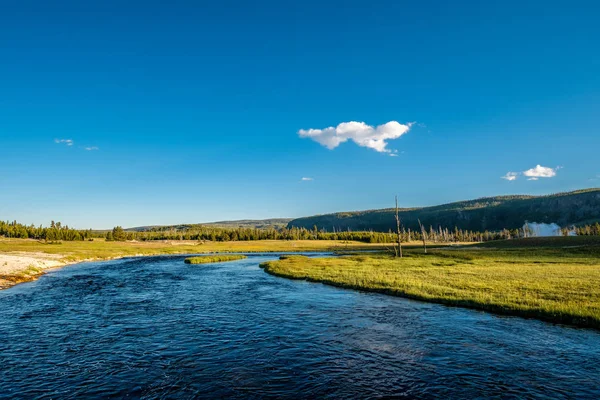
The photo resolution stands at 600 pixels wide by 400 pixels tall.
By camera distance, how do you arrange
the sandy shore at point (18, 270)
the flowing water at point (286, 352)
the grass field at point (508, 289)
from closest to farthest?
the flowing water at point (286, 352), the grass field at point (508, 289), the sandy shore at point (18, 270)

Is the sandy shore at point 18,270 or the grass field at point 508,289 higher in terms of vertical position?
the sandy shore at point 18,270

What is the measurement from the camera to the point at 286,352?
1820 centimetres

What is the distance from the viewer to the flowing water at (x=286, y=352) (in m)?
13.8

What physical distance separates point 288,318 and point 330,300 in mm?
8053

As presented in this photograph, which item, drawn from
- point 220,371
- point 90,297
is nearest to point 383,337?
point 220,371

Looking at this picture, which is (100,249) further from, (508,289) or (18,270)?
(508,289)

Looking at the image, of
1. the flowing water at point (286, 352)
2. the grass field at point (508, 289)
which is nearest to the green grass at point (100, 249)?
the flowing water at point (286, 352)

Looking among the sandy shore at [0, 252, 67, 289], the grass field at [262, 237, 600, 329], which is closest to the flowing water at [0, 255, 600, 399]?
the grass field at [262, 237, 600, 329]

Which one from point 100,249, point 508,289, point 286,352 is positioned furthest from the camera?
point 100,249

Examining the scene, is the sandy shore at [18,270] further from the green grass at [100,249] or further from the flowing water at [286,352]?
the green grass at [100,249]

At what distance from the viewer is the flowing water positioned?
45.4 ft

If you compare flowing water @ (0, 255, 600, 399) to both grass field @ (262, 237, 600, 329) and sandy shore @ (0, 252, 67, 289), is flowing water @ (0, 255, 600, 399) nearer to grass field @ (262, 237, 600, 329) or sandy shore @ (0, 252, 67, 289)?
grass field @ (262, 237, 600, 329)

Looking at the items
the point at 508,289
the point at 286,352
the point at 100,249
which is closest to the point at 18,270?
the point at 286,352

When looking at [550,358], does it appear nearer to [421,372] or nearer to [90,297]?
[421,372]
